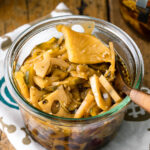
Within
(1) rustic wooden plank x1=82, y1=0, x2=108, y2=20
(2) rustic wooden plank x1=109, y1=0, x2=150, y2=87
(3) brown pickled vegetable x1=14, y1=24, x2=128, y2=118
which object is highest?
(3) brown pickled vegetable x1=14, y1=24, x2=128, y2=118

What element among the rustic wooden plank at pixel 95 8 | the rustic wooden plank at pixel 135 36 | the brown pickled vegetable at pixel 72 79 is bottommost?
the rustic wooden plank at pixel 135 36

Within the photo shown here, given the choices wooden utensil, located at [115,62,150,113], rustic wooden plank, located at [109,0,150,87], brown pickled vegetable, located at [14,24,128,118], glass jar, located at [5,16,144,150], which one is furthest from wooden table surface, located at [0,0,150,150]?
wooden utensil, located at [115,62,150,113]

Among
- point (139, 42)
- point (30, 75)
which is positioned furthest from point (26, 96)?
point (139, 42)

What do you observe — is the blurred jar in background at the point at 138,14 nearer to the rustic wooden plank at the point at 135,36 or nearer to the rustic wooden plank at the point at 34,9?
the rustic wooden plank at the point at 135,36

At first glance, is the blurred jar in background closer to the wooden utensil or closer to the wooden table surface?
the wooden table surface

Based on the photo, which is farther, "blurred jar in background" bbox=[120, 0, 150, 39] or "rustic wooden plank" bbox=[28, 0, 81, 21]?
"rustic wooden plank" bbox=[28, 0, 81, 21]

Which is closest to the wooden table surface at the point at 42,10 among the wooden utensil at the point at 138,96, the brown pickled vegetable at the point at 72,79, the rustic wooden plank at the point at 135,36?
the rustic wooden plank at the point at 135,36

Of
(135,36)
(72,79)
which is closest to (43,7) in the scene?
(135,36)

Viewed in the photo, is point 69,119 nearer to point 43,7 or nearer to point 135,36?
point 135,36
